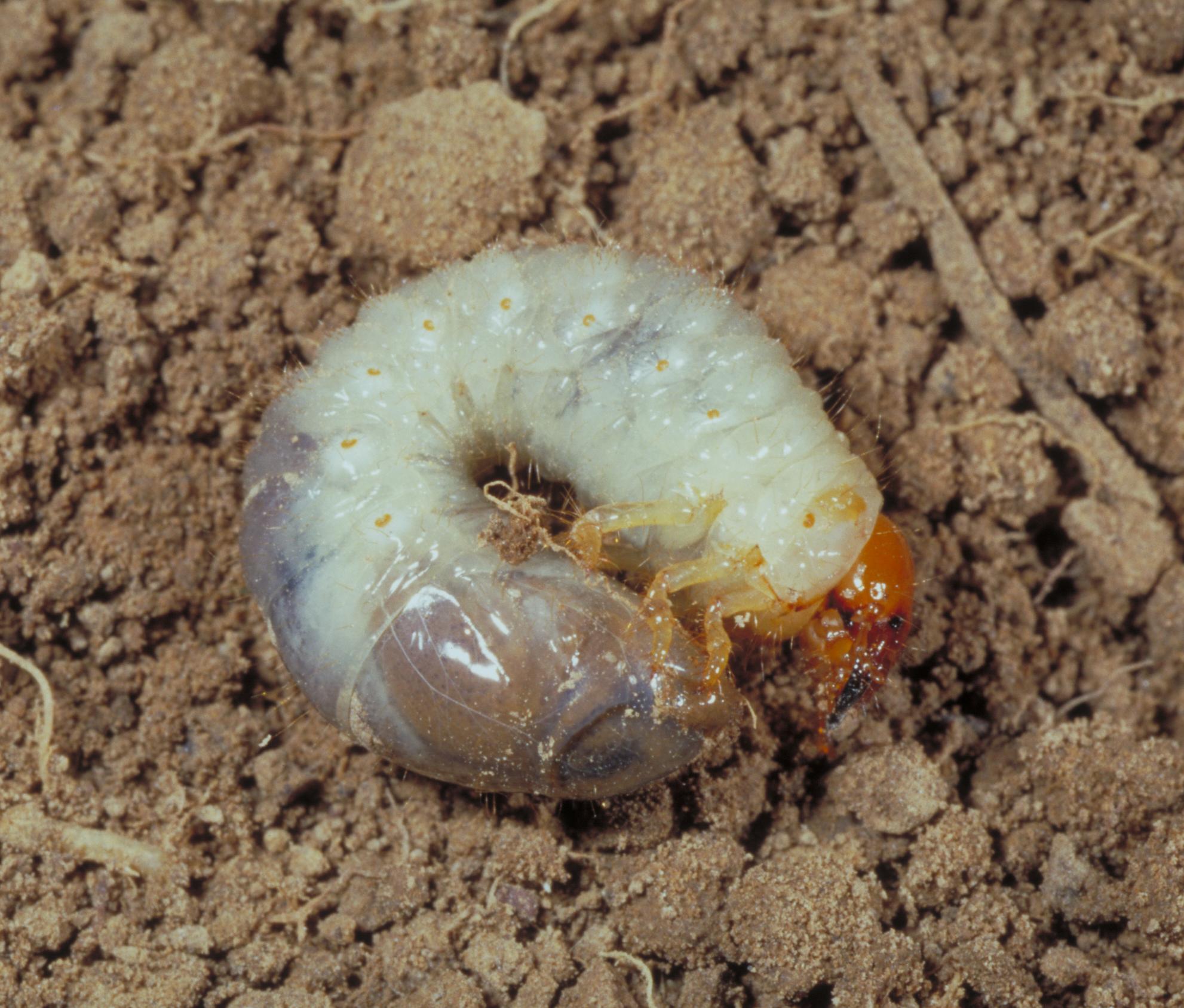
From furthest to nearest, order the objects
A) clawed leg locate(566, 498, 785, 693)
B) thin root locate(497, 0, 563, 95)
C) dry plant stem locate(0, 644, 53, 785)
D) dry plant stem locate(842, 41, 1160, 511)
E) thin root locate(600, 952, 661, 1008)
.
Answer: thin root locate(497, 0, 563, 95) < dry plant stem locate(842, 41, 1160, 511) < dry plant stem locate(0, 644, 53, 785) < clawed leg locate(566, 498, 785, 693) < thin root locate(600, 952, 661, 1008)

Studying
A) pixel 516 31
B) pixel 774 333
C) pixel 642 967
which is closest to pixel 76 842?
pixel 642 967

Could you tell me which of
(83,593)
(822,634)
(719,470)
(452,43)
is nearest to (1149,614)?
(822,634)

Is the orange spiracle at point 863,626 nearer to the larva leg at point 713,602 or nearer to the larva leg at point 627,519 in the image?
the larva leg at point 713,602

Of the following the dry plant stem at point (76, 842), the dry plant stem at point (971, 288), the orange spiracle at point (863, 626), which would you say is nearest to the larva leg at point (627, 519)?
the orange spiracle at point (863, 626)

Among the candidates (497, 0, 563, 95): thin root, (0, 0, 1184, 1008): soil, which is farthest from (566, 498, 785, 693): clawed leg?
(497, 0, 563, 95): thin root

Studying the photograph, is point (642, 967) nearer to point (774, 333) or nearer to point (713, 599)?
point (713, 599)

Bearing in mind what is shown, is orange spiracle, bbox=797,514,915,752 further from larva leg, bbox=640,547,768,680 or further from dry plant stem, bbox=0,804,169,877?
dry plant stem, bbox=0,804,169,877
